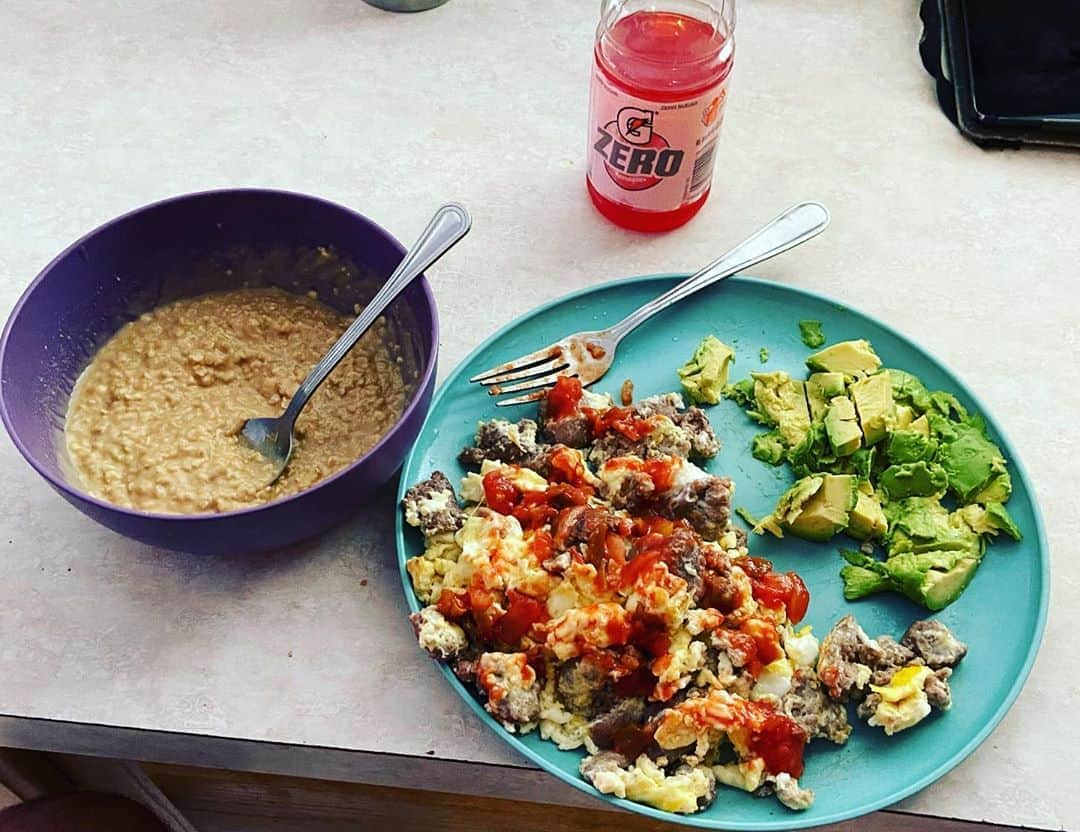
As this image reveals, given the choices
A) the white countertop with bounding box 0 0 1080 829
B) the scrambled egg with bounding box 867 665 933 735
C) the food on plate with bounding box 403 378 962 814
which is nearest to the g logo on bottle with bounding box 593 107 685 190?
the white countertop with bounding box 0 0 1080 829

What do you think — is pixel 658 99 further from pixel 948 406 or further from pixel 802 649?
pixel 802 649

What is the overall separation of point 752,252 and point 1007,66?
2.02 ft

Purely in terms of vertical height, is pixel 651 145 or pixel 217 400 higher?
pixel 651 145

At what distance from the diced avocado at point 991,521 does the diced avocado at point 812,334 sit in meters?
0.28

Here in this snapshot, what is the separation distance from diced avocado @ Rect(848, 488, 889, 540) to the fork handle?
1.13ft

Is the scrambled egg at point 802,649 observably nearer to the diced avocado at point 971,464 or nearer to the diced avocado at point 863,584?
the diced avocado at point 863,584

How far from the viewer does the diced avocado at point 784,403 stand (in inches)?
47.0

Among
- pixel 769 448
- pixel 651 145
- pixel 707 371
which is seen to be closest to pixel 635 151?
pixel 651 145

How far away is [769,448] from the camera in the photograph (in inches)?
46.8

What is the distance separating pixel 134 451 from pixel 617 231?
0.71 m

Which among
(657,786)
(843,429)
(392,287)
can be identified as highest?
(392,287)

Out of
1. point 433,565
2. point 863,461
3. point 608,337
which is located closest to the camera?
point 433,565

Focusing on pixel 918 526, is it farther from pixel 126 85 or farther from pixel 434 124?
pixel 126 85

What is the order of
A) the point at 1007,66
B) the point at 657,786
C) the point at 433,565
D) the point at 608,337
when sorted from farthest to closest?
1. the point at 1007,66
2. the point at 608,337
3. the point at 433,565
4. the point at 657,786
